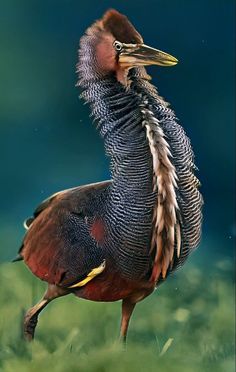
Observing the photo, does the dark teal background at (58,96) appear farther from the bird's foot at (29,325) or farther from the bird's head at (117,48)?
the bird's foot at (29,325)

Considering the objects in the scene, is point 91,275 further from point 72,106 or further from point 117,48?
point 117,48

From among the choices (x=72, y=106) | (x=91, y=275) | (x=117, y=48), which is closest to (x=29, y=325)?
(x=91, y=275)

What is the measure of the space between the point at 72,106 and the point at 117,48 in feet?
0.67

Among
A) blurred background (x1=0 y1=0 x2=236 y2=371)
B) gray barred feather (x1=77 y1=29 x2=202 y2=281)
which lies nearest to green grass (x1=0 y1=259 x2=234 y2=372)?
blurred background (x1=0 y1=0 x2=236 y2=371)

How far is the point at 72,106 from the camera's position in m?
2.55

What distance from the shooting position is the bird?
8.16ft

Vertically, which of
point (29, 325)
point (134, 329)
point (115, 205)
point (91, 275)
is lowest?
point (134, 329)

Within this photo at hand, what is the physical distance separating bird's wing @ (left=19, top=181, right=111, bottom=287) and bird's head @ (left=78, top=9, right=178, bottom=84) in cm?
35

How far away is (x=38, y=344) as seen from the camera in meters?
2.50

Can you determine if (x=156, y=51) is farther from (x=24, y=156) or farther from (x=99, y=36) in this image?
(x=24, y=156)

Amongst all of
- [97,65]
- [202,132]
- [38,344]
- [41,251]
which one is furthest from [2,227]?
[202,132]

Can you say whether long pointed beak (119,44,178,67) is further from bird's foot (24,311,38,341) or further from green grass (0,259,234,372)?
bird's foot (24,311,38,341)

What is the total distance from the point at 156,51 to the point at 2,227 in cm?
63

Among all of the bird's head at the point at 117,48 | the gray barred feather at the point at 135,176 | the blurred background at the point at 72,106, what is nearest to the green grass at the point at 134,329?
the blurred background at the point at 72,106
